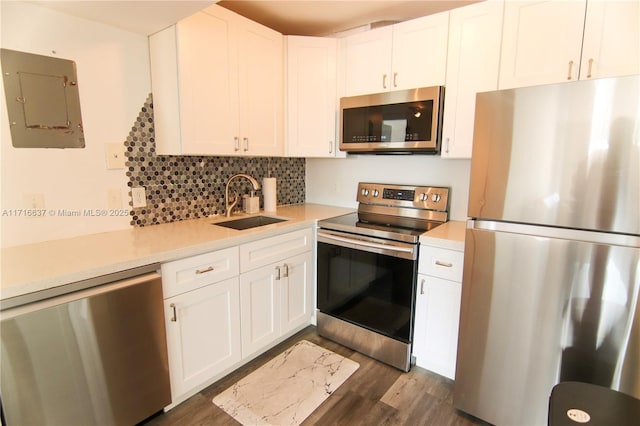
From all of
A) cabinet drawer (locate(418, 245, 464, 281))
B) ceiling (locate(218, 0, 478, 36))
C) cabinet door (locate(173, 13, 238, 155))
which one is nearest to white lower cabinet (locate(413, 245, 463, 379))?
cabinet drawer (locate(418, 245, 464, 281))

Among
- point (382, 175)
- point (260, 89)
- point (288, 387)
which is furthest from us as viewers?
point (382, 175)

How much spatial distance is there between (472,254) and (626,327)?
594mm

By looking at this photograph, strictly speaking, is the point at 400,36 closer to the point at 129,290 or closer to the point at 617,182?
the point at 617,182

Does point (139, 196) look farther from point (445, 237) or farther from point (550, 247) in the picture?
point (550, 247)

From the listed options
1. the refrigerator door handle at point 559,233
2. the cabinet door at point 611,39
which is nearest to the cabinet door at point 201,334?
the refrigerator door handle at point 559,233

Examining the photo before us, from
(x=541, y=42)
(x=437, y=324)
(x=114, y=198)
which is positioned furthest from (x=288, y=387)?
(x=541, y=42)

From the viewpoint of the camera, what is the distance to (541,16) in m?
1.76

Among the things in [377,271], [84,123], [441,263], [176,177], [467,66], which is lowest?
[377,271]

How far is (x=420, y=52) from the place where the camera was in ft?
7.09

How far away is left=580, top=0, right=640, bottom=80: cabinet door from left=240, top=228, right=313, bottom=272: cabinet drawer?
73.6 inches

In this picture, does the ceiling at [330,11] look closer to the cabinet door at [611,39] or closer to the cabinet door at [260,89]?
the cabinet door at [260,89]

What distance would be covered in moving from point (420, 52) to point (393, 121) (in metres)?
0.47

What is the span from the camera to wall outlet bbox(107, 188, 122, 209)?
1.87 metres

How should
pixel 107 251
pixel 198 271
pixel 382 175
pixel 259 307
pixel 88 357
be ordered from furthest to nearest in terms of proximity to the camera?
pixel 382 175 → pixel 259 307 → pixel 198 271 → pixel 107 251 → pixel 88 357
